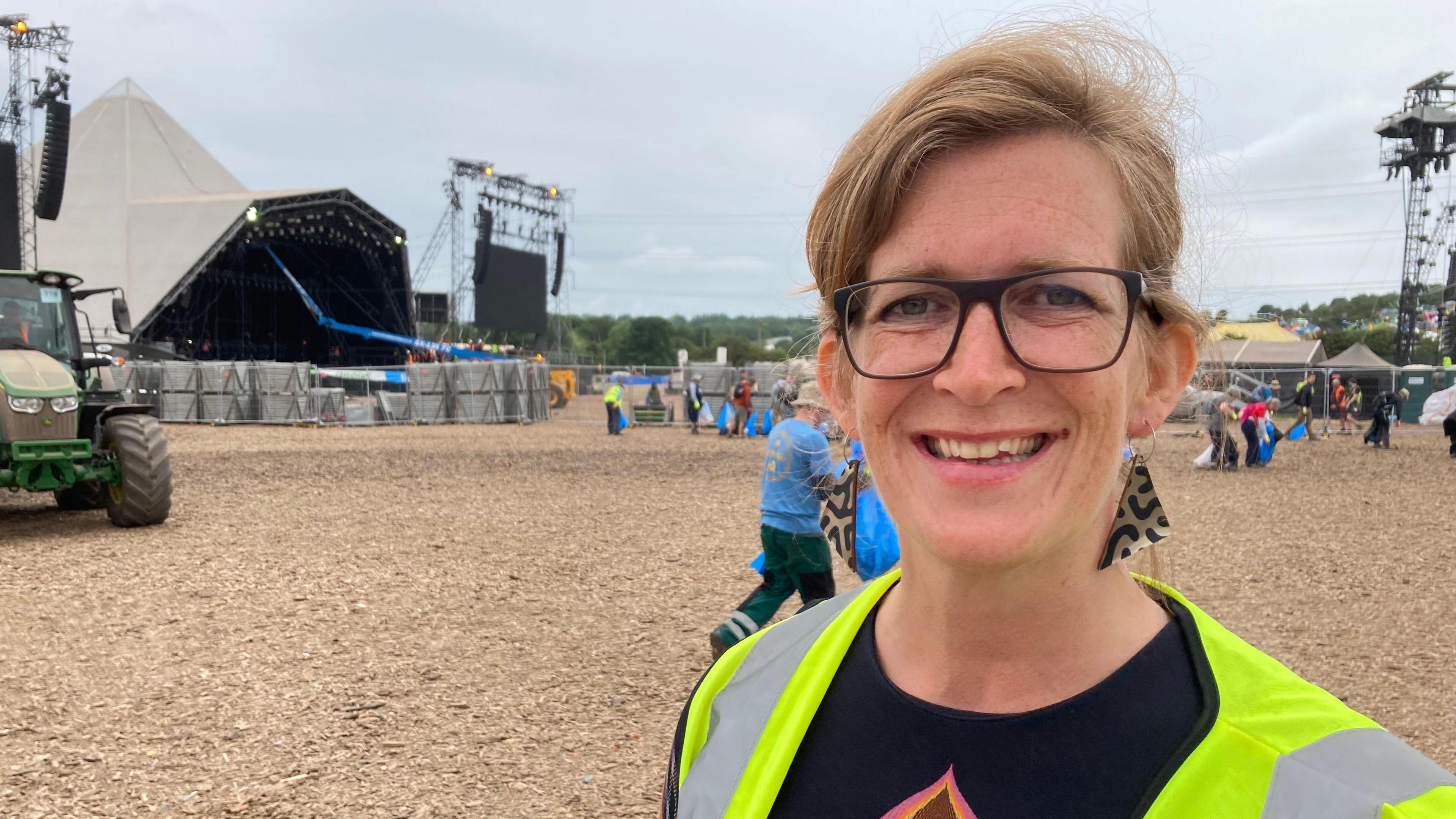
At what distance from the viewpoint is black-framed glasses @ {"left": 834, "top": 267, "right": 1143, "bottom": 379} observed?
3.53 feet

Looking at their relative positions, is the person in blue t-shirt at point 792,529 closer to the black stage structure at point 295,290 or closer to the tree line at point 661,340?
the black stage structure at point 295,290

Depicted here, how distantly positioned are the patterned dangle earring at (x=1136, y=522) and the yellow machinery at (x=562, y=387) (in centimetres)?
3374

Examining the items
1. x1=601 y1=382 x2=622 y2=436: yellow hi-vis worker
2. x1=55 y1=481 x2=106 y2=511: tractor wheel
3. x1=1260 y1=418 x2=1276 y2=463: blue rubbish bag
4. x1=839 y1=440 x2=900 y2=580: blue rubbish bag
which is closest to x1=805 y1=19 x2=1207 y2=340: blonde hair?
x1=839 y1=440 x2=900 y2=580: blue rubbish bag

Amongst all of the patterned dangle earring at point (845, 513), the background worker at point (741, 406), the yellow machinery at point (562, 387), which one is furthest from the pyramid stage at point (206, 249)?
the patterned dangle earring at point (845, 513)

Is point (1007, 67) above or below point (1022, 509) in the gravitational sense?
above

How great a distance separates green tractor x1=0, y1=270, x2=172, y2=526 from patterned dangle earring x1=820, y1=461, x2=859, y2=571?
10276 millimetres

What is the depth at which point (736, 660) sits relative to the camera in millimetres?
1445

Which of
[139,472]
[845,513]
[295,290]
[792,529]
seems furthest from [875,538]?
[295,290]

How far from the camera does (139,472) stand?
32.6 ft

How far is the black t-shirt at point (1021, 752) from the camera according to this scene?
104 centimetres

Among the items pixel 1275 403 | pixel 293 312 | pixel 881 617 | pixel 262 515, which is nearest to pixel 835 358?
pixel 881 617

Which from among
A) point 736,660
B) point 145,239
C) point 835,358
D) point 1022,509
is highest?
point 145,239

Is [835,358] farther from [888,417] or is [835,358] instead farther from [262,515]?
[262,515]

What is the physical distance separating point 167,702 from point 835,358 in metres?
5.35
